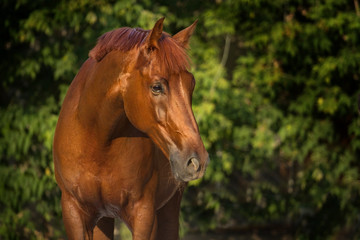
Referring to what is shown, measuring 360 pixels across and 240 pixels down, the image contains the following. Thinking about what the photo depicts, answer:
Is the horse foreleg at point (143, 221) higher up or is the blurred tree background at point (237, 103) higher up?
the horse foreleg at point (143, 221)

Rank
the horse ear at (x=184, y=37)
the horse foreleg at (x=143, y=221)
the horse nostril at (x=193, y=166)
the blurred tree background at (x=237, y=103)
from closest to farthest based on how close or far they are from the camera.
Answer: the horse nostril at (x=193, y=166)
the horse ear at (x=184, y=37)
the horse foreleg at (x=143, y=221)
the blurred tree background at (x=237, y=103)

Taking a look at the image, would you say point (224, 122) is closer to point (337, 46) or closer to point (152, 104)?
point (337, 46)

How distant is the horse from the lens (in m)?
2.44

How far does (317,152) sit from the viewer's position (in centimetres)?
856

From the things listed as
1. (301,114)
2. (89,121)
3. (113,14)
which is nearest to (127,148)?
(89,121)

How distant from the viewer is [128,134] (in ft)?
9.38

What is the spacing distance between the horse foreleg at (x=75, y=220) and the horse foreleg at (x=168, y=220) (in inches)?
21.9

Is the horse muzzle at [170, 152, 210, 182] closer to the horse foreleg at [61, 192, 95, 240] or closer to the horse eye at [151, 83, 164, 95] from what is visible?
the horse eye at [151, 83, 164, 95]

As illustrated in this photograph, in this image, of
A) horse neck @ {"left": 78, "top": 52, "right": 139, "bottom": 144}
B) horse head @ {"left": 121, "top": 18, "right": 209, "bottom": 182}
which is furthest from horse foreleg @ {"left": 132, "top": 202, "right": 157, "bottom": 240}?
horse head @ {"left": 121, "top": 18, "right": 209, "bottom": 182}

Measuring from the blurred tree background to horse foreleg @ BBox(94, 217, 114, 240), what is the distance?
3.43 meters

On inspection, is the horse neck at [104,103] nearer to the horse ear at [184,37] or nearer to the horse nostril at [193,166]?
the horse ear at [184,37]

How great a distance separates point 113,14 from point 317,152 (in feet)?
12.5

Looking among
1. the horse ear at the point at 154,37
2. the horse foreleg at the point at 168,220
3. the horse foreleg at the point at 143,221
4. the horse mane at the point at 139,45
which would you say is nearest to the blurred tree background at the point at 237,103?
the horse foreleg at the point at 168,220

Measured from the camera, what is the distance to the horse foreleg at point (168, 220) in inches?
135
